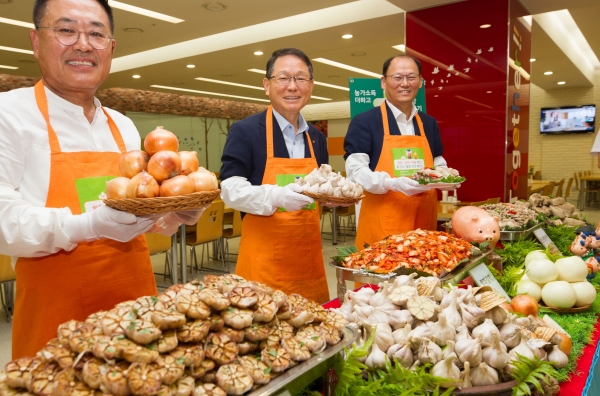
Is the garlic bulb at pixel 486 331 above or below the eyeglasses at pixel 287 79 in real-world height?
below

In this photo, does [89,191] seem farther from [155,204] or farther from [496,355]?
[496,355]

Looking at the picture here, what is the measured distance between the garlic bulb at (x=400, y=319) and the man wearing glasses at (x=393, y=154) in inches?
60.3

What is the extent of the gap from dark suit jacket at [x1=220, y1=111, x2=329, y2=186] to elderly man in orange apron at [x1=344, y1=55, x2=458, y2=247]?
0.63m

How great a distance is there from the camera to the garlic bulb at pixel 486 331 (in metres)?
1.19

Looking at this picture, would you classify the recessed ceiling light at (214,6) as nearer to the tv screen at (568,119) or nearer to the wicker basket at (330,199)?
the wicker basket at (330,199)

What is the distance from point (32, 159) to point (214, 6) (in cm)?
532

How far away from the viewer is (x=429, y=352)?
1152mm

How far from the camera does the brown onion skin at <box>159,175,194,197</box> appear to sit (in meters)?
1.31

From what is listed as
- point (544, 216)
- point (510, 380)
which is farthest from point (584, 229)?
point (510, 380)

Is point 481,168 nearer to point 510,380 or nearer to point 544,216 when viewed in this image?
point 544,216

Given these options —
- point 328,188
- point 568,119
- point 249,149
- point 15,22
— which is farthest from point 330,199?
point 568,119

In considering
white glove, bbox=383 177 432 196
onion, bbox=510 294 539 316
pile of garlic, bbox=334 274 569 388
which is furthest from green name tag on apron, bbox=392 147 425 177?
pile of garlic, bbox=334 274 569 388

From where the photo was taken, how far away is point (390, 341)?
1218mm

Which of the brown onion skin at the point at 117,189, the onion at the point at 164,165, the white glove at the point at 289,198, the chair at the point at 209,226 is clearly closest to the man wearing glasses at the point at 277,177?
the white glove at the point at 289,198
